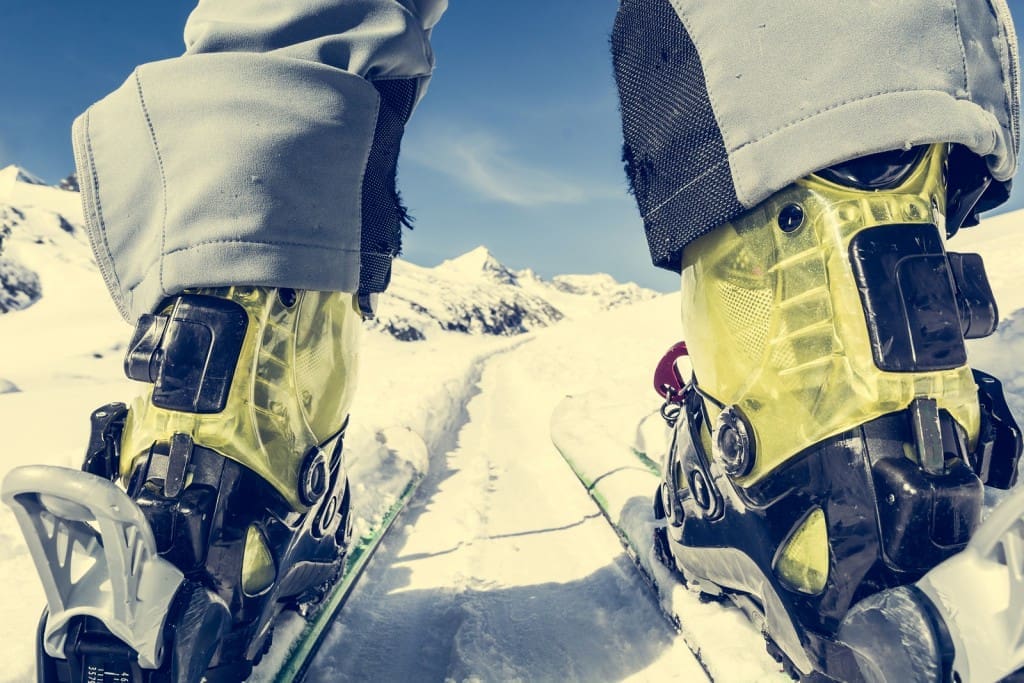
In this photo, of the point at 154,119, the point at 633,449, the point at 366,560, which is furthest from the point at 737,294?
the point at 633,449

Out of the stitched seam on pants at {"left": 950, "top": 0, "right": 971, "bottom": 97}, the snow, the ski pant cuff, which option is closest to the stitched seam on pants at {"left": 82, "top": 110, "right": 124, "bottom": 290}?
the ski pant cuff

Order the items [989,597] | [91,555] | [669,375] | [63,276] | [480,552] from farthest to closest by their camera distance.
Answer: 1. [63,276]
2. [480,552]
3. [669,375]
4. [91,555]
5. [989,597]

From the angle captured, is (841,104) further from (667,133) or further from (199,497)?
(199,497)

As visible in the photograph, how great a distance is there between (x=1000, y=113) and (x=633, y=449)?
1.75 meters

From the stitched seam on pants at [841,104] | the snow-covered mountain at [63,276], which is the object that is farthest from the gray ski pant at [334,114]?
the snow-covered mountain at [63,276]

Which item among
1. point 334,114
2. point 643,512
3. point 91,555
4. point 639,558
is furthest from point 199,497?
point 643,512

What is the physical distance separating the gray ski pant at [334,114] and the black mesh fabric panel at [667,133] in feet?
0.05

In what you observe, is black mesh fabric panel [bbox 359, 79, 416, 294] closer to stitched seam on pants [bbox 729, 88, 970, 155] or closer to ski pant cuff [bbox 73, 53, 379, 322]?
ski pant cuff [bbox 73, 53, 379, 322]

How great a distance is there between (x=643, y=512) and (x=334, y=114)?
1.33 metres

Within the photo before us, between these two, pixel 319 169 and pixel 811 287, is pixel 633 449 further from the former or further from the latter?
pixel 319 169

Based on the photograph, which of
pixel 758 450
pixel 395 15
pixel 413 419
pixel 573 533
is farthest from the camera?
pixel 413 419

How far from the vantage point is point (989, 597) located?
64 centimetres

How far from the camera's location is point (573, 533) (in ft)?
6.36

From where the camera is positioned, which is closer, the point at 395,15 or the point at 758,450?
the point at 758,450
